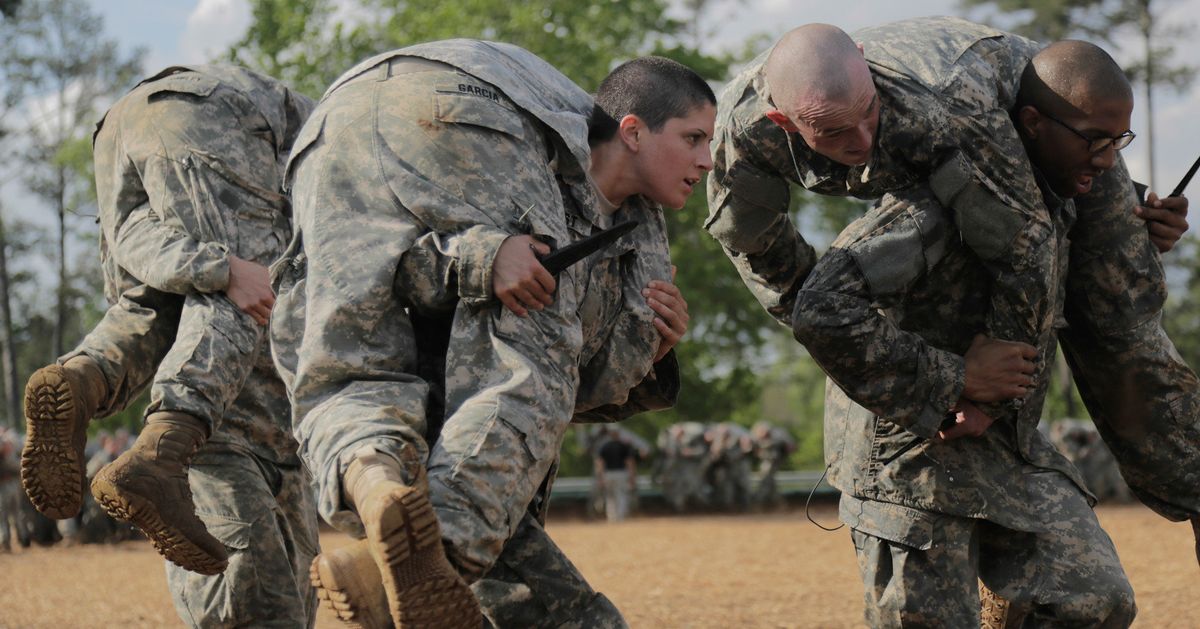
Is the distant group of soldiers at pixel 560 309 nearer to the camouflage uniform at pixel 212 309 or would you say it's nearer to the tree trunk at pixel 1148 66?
the camouflage uniform at pixel 212 309

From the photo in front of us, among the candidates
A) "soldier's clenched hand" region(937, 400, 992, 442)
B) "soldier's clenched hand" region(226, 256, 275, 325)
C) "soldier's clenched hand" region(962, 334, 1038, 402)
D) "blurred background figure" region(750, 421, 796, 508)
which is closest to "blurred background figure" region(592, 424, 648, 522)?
"blurred background figure" region(750, 421, 796, 508)

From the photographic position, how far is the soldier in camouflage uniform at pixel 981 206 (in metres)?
4.67

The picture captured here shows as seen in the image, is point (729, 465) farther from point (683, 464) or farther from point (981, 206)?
point (981, 206)

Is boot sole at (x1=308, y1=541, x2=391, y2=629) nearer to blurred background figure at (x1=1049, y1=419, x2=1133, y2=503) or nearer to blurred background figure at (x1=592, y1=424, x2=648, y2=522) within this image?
blurred background figure at (x1=592, y1=424, x2=648, y2=522)

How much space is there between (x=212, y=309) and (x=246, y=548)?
906 millimetres

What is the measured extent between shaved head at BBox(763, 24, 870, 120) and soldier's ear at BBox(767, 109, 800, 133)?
4cm

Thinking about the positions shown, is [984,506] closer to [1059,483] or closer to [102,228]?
[1059,483]

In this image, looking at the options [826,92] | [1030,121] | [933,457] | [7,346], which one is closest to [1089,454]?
[933,457]

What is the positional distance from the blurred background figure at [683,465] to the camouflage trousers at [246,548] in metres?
22.6

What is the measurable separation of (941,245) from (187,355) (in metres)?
2.71

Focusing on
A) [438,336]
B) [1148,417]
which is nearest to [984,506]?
[1148,417]

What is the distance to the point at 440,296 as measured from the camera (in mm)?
4000

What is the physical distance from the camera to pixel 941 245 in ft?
16.0

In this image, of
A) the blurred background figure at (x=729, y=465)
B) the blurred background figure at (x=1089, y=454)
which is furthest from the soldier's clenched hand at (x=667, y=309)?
the blurred background figure at (x=729, y=465)
